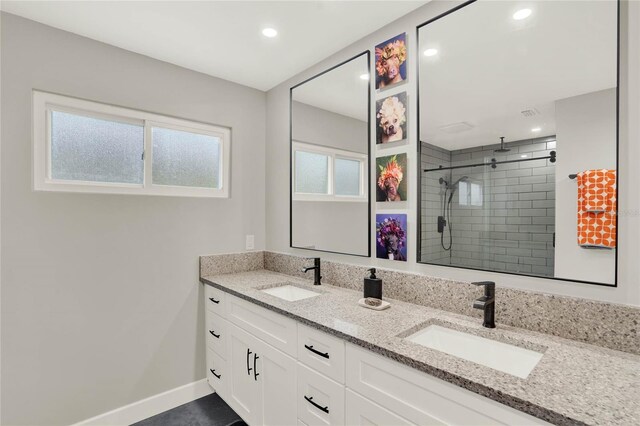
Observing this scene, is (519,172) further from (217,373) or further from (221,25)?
(217,373)

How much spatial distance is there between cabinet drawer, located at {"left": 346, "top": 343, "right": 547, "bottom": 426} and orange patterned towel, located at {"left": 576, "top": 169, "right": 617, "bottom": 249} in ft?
2.47

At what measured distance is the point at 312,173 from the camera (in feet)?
8.01

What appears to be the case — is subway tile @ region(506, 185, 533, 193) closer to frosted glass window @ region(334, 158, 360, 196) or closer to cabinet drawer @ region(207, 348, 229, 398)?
frosted glass window @ region(334, 158, 360, 196)

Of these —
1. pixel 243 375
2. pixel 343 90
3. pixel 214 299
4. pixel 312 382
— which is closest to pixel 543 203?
pixel 312 382

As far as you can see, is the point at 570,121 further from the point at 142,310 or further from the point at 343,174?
the point at 142,310

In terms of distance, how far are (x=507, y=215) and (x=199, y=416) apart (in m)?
2.35

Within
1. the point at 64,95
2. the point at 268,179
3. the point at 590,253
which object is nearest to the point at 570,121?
the point at 590,253

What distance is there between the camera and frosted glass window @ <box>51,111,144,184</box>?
1.97m

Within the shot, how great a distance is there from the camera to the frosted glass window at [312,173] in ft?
7.66

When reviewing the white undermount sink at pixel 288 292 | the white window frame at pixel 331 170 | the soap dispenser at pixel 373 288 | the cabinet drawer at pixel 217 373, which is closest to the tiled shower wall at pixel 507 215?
the soap dispenser at pixel 373 288

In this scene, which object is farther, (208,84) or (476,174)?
(208,84)

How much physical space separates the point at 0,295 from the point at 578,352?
2.75m

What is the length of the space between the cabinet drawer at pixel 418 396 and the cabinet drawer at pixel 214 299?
48.5 inches

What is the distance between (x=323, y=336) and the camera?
143 cm
